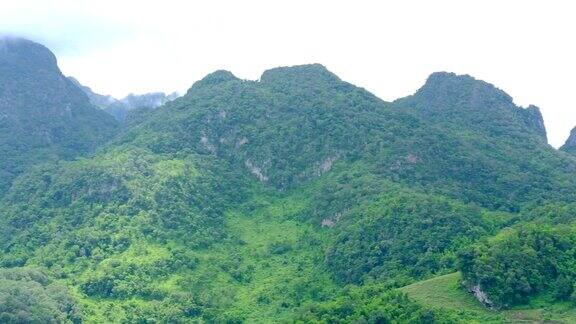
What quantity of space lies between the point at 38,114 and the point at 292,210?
7080cm

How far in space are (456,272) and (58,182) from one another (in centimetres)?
5908

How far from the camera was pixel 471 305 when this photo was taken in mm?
58156

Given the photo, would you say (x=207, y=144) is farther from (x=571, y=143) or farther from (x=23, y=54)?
(x=23, y=54)

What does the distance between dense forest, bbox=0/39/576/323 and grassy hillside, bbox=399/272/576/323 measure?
432 mm

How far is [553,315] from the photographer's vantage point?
176 ft

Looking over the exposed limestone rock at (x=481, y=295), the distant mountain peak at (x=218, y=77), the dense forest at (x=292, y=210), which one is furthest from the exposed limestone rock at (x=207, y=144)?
the exposed limestone rock at (x=481, y=295)

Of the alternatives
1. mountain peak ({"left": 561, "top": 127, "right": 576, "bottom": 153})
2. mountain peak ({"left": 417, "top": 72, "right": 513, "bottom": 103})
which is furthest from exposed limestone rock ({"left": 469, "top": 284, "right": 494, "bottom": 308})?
mountain peak ({"left": 561, "top": 127, "right": 576, "bottom": 153})

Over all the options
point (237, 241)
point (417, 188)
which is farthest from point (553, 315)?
point (237, 241)

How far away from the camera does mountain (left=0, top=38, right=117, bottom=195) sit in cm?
12431

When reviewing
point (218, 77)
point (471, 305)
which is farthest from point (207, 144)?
point (471, 305)

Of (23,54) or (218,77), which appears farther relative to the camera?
(23,54)

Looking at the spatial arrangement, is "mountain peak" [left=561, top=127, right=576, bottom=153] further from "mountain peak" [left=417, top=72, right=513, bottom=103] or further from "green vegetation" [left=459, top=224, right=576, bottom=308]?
"green vegetation" [left=459, top=224, right=576, bottom=308]

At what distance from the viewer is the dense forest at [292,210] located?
6128cm

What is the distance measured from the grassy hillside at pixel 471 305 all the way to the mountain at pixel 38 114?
79871 mm
